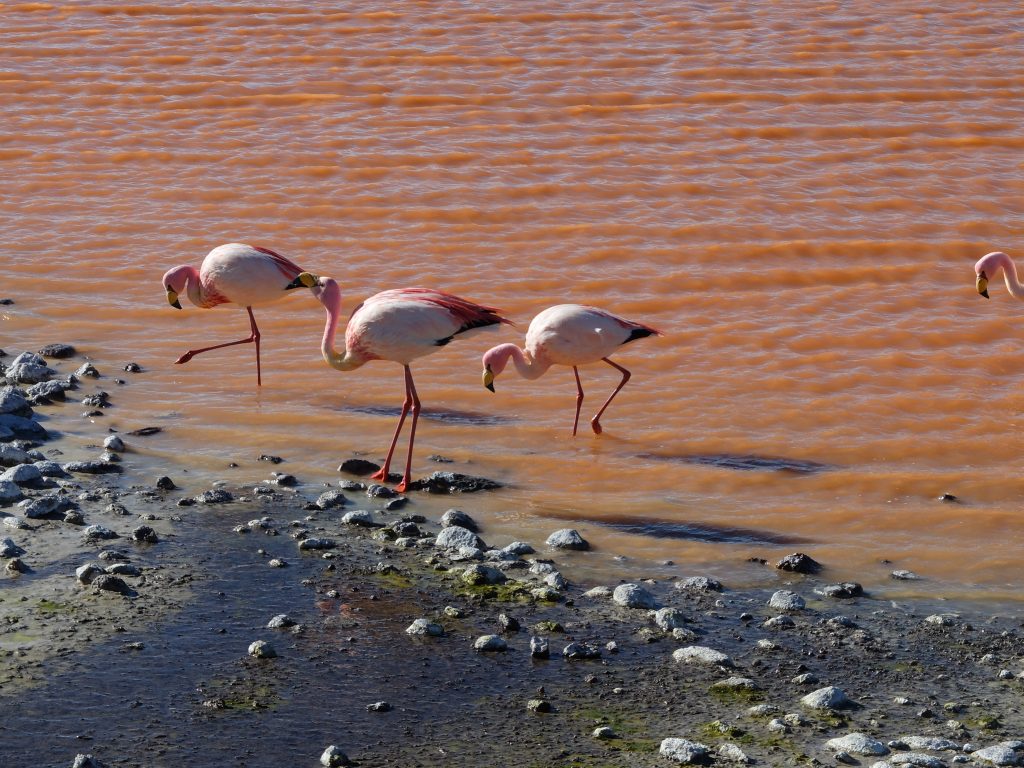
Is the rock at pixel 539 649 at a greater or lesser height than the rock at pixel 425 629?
lesser

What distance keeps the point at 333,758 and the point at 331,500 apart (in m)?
2.56

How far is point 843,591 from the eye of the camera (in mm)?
6926

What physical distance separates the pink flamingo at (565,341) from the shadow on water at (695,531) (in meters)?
1.32

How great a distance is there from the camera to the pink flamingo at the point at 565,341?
29.0ft

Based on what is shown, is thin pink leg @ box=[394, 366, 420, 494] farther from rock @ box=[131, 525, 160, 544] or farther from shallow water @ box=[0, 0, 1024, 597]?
rock @ box=[131, 525, 160, 544]

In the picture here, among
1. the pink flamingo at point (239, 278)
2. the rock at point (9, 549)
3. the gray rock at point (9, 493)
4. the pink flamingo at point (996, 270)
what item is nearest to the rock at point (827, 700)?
the rock at point (9, 549)

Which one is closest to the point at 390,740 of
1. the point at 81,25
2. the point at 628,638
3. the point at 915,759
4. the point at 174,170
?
the point at 628,638

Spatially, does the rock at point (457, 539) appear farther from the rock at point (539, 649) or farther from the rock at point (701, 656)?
the rock at point (701, 656)

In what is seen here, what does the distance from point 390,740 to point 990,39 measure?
42.1ft

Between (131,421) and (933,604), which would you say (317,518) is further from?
(933,604)

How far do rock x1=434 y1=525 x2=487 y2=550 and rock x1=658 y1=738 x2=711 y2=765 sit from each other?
1.97 m

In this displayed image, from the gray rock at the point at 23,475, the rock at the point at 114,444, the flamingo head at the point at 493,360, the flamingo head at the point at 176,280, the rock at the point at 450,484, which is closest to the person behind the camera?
the gray rock at the point at 23,475

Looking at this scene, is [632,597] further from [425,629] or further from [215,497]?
[215,497]

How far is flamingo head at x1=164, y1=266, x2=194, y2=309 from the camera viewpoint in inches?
395
